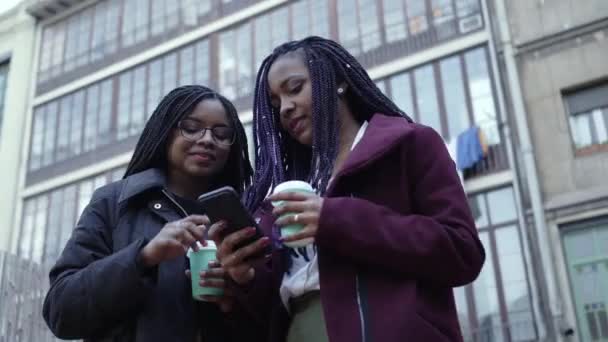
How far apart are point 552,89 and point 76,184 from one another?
12843 millimetres

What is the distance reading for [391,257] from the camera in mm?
2053

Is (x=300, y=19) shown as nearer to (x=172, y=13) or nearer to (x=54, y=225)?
(x=172, y=13)

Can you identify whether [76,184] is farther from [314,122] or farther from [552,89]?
[314,122]

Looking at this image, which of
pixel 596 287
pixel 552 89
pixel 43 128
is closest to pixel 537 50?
pixel 552 89

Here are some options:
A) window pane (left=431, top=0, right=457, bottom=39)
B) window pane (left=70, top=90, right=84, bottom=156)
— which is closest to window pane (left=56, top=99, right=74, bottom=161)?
window pane (left=70, top=90, right=84, bottom=156)

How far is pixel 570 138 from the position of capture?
46.2ft

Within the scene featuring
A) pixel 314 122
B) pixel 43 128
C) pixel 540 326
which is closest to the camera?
pixel 314 122

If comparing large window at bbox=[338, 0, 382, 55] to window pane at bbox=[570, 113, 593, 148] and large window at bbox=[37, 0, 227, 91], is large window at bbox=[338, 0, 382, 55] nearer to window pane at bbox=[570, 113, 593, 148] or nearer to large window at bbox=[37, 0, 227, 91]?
large window at bbox=[37, 0, 227, 91]

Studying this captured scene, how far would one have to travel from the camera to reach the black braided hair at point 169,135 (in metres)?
2.95

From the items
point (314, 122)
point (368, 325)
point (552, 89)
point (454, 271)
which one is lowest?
point (368, 325)

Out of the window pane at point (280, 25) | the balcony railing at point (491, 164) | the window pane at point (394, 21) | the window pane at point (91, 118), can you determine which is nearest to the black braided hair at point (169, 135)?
the balcony railing at point (491, 164)

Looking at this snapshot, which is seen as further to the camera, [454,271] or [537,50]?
[537,50]

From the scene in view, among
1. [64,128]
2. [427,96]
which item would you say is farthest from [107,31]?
[427,96]

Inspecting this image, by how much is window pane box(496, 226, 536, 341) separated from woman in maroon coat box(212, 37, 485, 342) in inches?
457
